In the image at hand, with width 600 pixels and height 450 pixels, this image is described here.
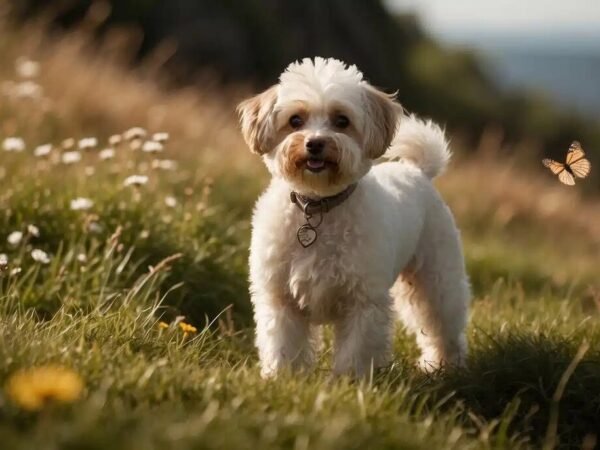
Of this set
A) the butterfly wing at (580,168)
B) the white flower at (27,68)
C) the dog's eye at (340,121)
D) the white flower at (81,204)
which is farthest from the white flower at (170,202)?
the white flower at (27,68)

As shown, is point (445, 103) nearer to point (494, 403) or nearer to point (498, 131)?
point (498, 131)

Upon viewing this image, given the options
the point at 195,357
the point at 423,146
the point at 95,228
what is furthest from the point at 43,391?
the point at 423,146

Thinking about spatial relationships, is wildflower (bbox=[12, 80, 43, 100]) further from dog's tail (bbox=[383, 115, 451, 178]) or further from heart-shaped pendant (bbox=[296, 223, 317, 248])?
heart-shaped pendant (bbox=[296, 223, 317, 248])

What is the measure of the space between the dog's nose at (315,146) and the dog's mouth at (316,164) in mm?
29

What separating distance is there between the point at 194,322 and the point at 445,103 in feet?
65.8

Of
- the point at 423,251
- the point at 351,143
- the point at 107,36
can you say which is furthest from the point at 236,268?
the point at 107,36

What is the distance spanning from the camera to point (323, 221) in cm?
466

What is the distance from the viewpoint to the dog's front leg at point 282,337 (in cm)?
464

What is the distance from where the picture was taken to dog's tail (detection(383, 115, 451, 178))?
5633mm

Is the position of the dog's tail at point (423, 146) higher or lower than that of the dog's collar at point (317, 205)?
higher

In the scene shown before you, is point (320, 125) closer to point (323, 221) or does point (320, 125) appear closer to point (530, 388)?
point (323, 221)

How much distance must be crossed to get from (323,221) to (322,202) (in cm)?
8

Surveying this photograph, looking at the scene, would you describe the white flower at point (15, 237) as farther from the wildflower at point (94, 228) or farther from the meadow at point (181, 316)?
the wildflower at point (94, 228)

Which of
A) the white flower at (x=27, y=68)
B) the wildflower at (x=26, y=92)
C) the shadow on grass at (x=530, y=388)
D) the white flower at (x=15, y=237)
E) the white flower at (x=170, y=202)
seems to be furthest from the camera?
the white flower at (x=27, y=68)
